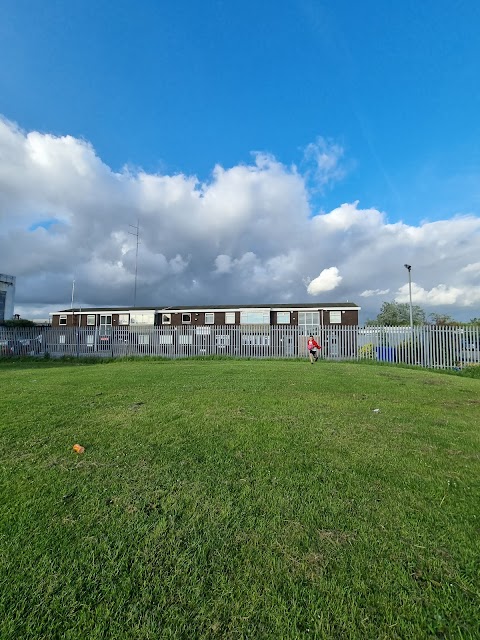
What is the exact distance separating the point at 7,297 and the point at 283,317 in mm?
30088

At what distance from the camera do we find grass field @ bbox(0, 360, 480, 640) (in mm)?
1763

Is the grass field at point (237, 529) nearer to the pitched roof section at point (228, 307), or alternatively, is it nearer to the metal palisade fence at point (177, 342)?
the metal palisade fence at point (177, 342)

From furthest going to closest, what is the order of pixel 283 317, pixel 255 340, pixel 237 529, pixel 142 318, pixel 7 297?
pixel 142 318, pixel 283 317, pixel 7 297, pixel 255 340, pixel 237 529

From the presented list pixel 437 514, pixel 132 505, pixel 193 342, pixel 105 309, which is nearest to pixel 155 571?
pixel 132 505

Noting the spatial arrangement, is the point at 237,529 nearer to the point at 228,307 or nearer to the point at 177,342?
the point at 177,342

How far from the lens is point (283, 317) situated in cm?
4388

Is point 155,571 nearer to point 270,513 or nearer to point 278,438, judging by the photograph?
point 270,513

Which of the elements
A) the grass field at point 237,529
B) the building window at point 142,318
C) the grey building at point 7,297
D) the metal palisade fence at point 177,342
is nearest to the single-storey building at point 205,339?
the metal palisade fence at point 177,342

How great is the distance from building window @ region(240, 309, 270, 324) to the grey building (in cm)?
2488

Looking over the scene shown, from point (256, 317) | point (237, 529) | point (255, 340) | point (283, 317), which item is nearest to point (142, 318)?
point (256, 317)

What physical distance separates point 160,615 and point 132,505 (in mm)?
1081

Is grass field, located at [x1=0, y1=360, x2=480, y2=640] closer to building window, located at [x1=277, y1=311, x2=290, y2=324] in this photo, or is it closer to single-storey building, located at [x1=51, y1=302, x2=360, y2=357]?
single-storey building, located at [x1=51, y1=302, x2=360, y2=357]

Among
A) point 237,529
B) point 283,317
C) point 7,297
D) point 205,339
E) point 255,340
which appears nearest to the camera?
point 237,529

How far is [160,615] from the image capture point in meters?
1.77
